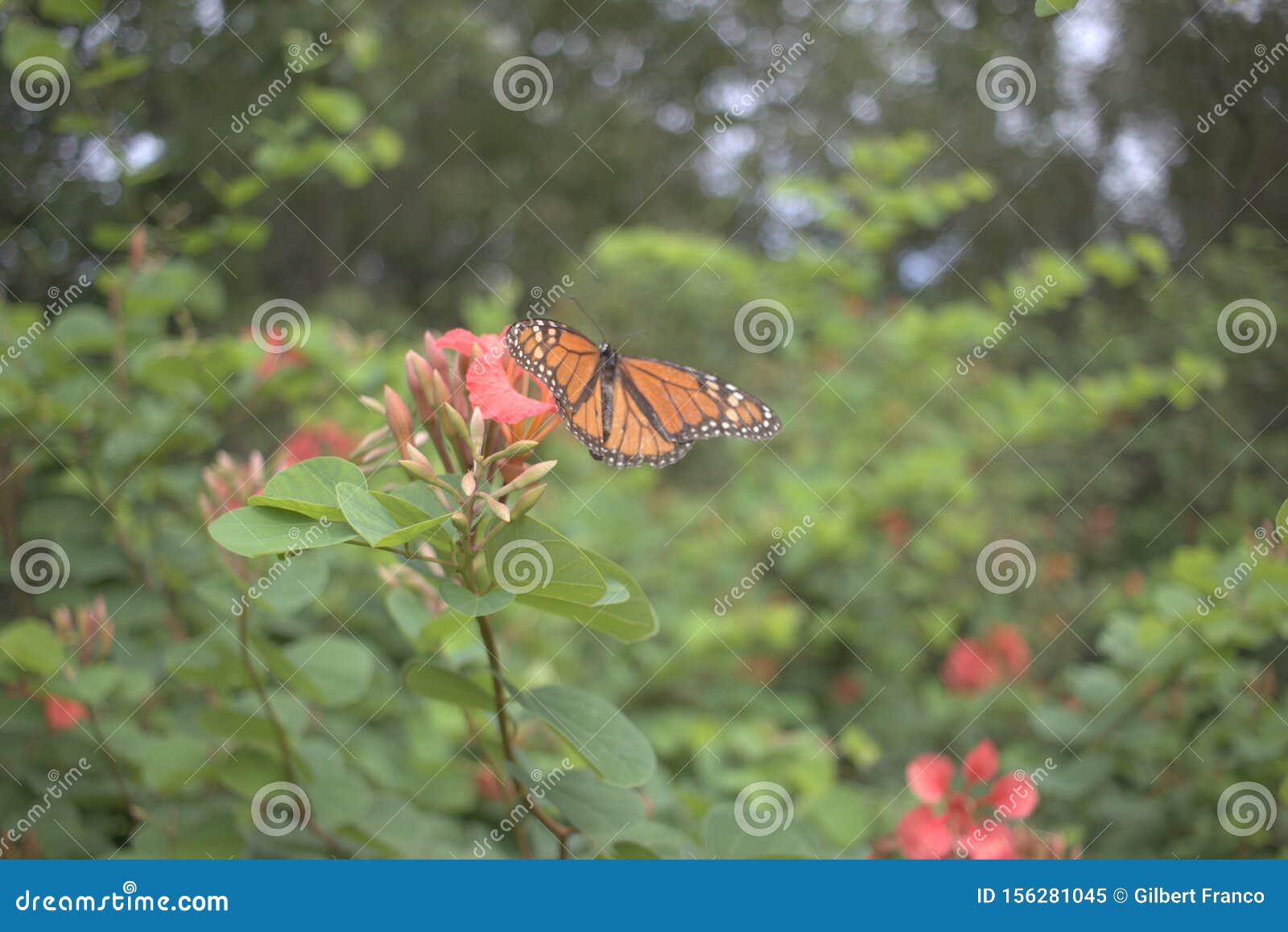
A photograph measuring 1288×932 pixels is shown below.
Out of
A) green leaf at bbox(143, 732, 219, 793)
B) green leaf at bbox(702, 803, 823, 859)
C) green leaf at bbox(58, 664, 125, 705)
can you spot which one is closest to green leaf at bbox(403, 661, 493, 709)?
green leaf at bbox(702, 803, 823, 859)

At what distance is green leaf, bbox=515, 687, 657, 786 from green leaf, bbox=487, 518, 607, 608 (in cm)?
18

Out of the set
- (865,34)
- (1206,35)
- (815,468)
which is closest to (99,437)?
(815,468)

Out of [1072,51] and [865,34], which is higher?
[865,34]

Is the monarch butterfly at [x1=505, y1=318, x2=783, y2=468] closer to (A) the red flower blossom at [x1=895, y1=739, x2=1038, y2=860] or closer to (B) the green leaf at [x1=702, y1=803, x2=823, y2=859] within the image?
A: (B) the green leaf at [x1=702, y1=803, x2=823, y2=859]

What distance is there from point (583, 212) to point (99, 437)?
8.15 meters

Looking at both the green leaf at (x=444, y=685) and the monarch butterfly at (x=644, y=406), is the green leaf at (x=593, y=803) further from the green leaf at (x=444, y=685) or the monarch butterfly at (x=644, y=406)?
the monarch butterfly at (x=644, y=406)

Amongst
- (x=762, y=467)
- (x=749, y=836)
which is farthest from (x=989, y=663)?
(x=749, y=836)

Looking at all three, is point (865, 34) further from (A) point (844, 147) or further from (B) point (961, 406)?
(B) point (961, 406)

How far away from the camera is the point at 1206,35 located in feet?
8.26

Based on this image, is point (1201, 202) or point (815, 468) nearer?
point (1201, 202)

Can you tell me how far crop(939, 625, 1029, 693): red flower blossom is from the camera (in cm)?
317

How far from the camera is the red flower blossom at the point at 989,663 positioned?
3.17 meters

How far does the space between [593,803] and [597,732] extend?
13 cm

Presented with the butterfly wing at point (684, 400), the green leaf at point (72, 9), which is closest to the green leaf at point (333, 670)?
the butterfly wing at point (684, 400)
